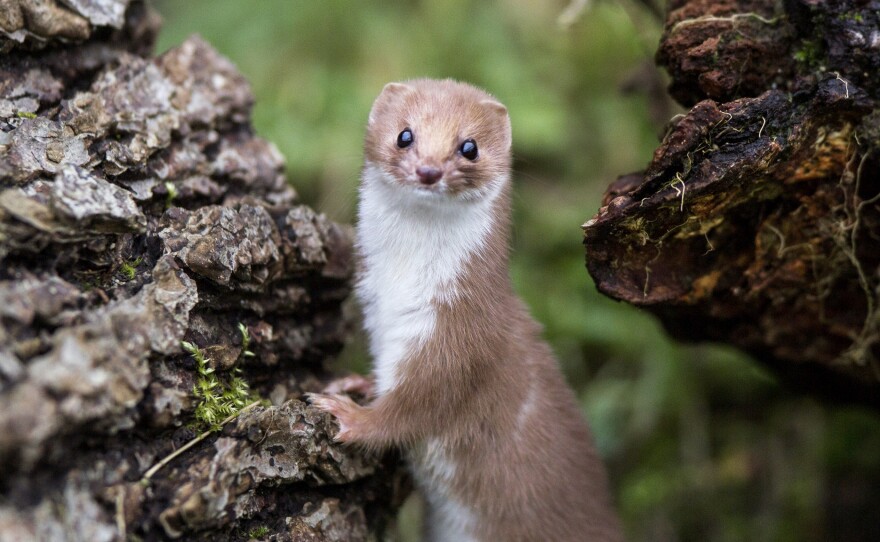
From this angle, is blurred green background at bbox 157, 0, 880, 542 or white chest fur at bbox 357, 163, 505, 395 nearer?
white chest fur at bbox 357, 163, 505, 395

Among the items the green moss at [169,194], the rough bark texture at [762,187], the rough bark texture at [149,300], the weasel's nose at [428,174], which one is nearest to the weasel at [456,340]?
the weasel's nose at [428,174]

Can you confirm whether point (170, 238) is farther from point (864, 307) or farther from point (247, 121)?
point (864, 307)

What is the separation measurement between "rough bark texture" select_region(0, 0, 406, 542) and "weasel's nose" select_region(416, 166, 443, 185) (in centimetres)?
60

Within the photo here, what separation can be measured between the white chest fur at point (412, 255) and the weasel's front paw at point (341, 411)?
0.22m

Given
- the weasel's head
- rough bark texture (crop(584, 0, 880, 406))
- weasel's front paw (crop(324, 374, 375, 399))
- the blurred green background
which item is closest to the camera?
rough bark texture (crop(584, 0, 880, 406))

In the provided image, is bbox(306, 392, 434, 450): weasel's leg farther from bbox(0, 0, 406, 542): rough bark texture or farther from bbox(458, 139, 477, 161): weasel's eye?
bbox(458, 139, 477, 161): weasel's eye

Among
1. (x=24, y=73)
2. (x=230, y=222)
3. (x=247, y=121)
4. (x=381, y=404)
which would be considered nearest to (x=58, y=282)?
(x=230, y=222)

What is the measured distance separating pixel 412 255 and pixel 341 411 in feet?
2.34

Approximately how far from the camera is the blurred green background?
4.93 m

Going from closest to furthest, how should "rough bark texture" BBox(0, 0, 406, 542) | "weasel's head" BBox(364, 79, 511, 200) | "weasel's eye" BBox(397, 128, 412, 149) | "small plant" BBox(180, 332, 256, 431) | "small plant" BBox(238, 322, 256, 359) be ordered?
1. "rough bark texture" BBox(0, 0, 406, 542)
2. "small plant" BBox(180, 332, 256, 431)
3. "small plant" BBox(238, 322, 256, 359)
4. "weasel's head" BBox(364, 79, 511, 200)
5. "weasel's eye" BBox(397, 128, 412, 149)

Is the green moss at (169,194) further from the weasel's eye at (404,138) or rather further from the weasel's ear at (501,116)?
the weasel's ear at (501,116)

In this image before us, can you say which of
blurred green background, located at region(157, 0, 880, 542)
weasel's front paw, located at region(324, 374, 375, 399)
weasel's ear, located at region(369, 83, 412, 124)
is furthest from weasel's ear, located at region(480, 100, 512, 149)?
weasel's front paw, located at region(324, 374, 375, 399)

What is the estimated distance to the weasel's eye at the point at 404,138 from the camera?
10.8ft

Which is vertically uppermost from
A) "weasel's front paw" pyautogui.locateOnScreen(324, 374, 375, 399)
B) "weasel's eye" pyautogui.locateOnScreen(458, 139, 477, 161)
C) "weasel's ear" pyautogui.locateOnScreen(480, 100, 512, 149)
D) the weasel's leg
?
"weasel's ear" pyautogui.locateOnScreen(480, 100, 512, 149)
